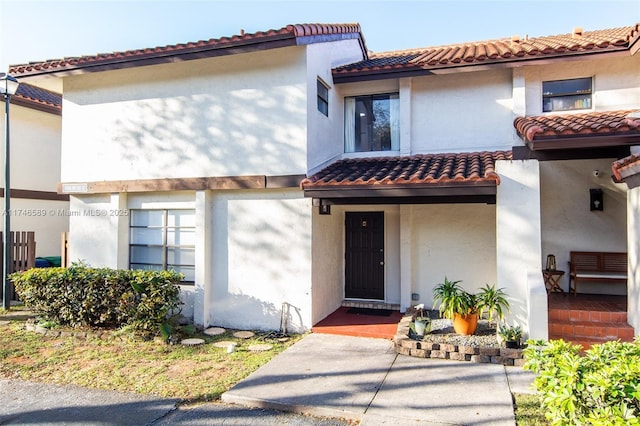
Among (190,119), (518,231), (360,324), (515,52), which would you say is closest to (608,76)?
(515,52)

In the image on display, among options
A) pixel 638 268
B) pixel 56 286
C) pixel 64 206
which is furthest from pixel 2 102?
pixel 638 268

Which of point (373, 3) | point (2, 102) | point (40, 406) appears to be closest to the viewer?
point (40, 406)

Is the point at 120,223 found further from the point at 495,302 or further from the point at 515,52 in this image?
the point at 515,52

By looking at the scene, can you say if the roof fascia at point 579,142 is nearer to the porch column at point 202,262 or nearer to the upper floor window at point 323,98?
A: the upper floor window at point 323,98

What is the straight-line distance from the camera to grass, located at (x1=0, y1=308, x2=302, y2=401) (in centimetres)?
620

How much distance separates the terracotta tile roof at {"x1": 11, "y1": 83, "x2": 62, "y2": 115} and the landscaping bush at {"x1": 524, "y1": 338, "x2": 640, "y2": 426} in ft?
58.3

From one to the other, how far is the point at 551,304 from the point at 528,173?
3145 millimetres

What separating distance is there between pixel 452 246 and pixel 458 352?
3862mm

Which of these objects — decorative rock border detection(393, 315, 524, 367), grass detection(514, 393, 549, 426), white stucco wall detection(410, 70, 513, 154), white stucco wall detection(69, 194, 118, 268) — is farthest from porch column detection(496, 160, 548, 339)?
white stucco wall detection(69, 194, 118, 268)

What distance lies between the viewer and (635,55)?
32.0 ft

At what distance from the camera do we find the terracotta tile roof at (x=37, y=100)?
14.6 meters

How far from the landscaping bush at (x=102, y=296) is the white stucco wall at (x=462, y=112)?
7.55 metres

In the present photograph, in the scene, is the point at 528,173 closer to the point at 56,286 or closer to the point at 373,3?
the point at 373,3

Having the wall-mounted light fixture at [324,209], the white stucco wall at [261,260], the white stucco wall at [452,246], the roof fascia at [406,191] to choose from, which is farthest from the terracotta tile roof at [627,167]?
the white stucco wall at [261,260]
